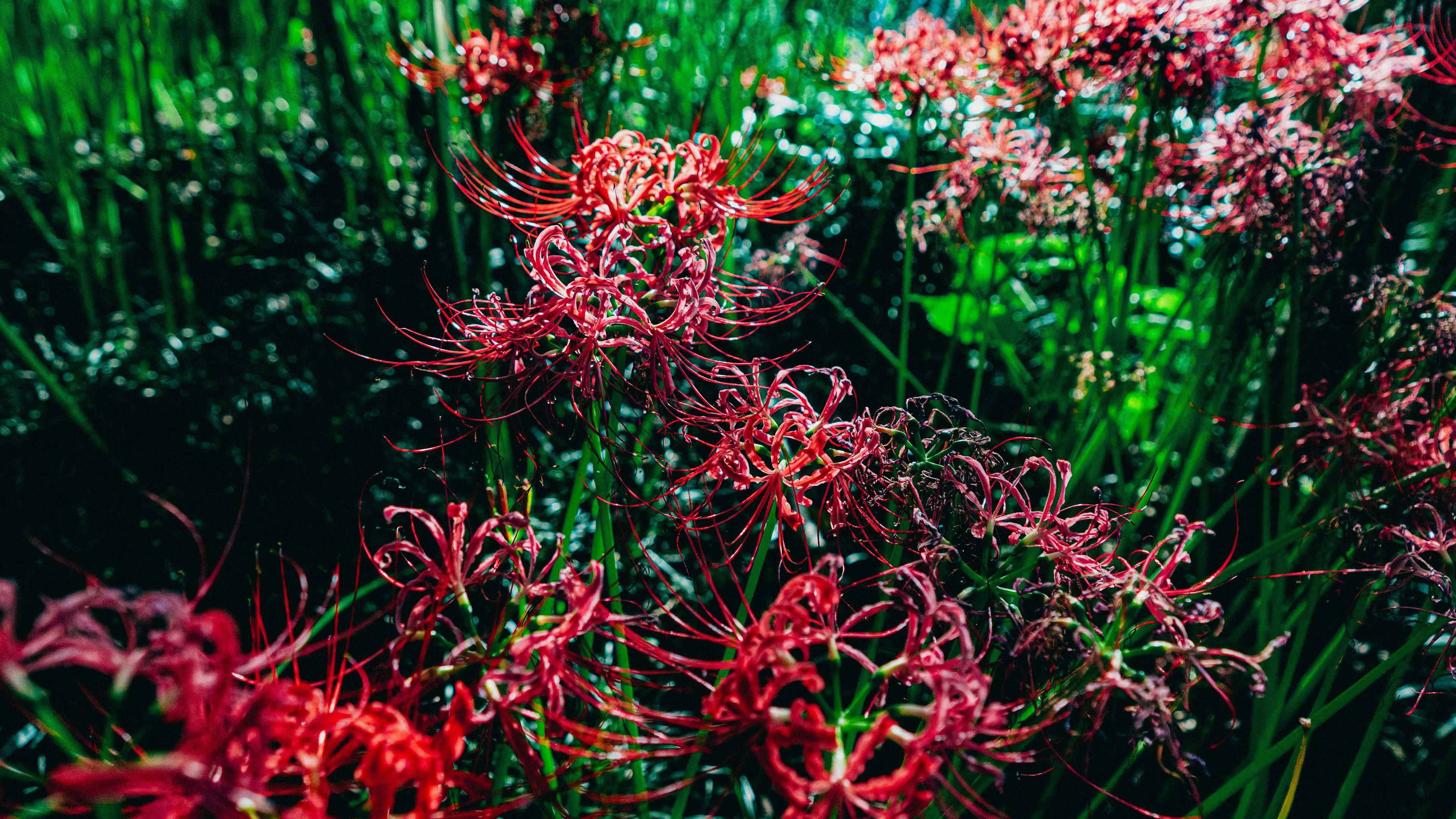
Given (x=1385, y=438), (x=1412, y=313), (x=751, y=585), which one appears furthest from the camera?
(x=1412, y=313)

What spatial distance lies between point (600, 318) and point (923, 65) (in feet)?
3.00

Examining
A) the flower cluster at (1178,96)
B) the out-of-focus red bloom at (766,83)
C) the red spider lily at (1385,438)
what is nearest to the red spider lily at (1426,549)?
the red spider lily at (1385,438)

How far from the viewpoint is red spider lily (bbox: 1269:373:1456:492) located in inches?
32.2

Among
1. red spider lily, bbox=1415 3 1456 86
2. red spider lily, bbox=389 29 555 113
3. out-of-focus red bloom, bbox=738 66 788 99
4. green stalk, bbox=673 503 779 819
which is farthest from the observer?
out-of-focus red bloom, bbox=738 66 788 99

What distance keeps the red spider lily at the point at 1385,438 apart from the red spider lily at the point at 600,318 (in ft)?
2.46

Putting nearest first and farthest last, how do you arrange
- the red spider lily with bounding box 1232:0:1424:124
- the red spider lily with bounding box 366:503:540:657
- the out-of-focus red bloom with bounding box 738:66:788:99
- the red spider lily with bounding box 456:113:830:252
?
1. the red spider lily with bounding box 366:503:540:657
2. the red spider lily with bounding box 456:113:830:252
3. the red spider lily with bounding box 1232:0:1424:124
4. the out-of-focus red bloom with bounding box 738:66:788:99

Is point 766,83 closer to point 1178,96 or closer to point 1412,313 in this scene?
point 1178,96

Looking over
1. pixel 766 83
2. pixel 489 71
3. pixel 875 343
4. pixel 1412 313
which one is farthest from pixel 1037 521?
pixel 766 83

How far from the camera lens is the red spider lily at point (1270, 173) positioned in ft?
3.59

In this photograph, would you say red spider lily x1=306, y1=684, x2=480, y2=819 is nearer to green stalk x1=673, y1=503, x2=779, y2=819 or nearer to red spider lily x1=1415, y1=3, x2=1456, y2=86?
green stalk x1=673, y1=503, x2=779, y2=819

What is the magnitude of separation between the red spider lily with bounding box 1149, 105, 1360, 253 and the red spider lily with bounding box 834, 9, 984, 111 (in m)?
0.37

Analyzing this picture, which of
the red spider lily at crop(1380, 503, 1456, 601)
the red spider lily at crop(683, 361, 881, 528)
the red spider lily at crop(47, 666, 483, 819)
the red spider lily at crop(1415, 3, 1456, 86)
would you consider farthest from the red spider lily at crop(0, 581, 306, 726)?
the red spider lily at crop(1415, 3, 1456, 86)

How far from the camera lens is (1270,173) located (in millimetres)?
1101

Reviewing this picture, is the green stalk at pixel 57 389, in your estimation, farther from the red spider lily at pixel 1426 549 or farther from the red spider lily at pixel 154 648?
the red spider lily at pixel 1426 549
